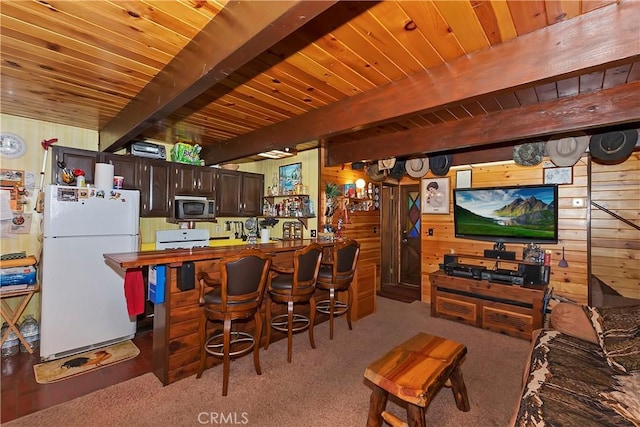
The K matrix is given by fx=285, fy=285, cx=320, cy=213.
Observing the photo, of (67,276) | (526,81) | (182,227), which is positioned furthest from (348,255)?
(67,276)

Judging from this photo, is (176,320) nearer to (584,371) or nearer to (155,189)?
(155,189)

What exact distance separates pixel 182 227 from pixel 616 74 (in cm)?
499

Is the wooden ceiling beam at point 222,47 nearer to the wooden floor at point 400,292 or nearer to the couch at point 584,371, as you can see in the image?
the couch at point 584,371

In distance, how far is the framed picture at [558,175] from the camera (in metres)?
3.73

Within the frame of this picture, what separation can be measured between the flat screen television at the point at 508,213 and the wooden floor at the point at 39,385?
4.56m

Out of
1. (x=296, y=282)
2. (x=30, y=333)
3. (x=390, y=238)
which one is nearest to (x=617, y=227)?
(x=390, y=238)

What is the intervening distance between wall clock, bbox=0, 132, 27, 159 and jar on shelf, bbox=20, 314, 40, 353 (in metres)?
1.85

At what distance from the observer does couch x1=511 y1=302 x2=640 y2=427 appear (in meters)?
1.41

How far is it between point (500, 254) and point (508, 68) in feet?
10.6

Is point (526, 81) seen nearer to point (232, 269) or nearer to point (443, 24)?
point (443, 24)

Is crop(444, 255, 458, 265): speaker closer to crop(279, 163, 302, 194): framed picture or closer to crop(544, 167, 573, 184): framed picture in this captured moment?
crop(544, 167, 573, 184): framed picture

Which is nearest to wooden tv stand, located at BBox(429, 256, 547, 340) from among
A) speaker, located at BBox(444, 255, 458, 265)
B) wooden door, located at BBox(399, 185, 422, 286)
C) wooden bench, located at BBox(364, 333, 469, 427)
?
speaker, located at BBox(444, 255, 458, 265)

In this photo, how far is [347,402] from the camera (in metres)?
2.25

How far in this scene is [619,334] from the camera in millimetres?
1960
